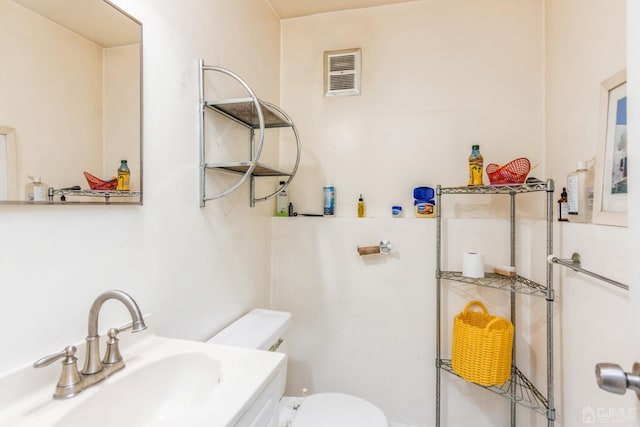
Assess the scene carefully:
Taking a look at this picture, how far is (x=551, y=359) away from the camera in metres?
1.25

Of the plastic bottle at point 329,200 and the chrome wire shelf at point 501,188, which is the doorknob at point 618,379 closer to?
the chrome wire shelf at point 501,188

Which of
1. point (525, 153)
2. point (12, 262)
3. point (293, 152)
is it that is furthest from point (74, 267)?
point (525, 153)

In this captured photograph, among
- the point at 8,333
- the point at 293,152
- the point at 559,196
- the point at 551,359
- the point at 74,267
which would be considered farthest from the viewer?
the point at 293,152

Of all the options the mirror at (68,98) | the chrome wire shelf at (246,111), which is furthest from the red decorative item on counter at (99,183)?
the chrome wire shelf at (246,111)

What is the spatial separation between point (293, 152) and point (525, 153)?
1.33 metres

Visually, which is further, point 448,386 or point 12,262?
point 448,386

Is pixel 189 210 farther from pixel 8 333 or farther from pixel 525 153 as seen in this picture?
pixel 525 153

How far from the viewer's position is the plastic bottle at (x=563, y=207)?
1.23 metres

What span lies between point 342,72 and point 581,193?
1366 millimetres

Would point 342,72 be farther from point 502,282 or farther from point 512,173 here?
point 502,282

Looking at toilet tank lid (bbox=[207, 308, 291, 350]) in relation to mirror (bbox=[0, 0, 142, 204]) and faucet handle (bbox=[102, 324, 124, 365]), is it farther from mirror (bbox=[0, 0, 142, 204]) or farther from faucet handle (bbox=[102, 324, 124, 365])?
mirror (bbox=[0, 0, 142, 204])

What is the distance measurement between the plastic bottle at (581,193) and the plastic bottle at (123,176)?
62.0 inches

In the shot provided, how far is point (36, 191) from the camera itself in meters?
0.65

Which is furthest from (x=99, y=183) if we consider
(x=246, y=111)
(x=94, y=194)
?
(x=246, y=111)
